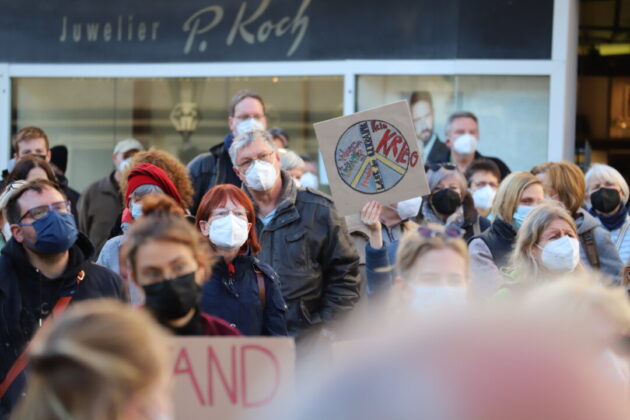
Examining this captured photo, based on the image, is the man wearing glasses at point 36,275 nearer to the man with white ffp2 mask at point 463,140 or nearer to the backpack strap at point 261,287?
the backpack strap at point 261,287

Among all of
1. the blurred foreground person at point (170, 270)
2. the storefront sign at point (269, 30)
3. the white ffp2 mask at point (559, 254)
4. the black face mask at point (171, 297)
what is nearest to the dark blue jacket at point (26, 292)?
the blurred foreground person at point (170, 270)

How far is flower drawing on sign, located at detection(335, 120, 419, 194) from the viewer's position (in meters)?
6.05

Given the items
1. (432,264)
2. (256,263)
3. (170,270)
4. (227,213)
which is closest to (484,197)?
(227,213)

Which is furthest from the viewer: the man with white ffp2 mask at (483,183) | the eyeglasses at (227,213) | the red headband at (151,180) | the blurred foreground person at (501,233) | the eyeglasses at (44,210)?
the man with white ffp2 mask at (483,183)

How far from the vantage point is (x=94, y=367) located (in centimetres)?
214

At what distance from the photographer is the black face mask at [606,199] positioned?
25.6 feet

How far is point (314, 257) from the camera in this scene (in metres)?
6.25

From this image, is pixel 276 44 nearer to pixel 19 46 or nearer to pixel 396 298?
pixel 19 46

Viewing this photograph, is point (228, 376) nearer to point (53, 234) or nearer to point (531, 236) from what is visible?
point (53, 234)

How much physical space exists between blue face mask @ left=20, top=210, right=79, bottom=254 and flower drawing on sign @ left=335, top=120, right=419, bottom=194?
179 cm

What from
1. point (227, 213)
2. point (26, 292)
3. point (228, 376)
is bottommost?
point (228, 376)

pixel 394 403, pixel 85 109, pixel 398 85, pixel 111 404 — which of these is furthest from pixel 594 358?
pixel 85 109

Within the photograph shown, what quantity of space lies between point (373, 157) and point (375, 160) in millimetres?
23

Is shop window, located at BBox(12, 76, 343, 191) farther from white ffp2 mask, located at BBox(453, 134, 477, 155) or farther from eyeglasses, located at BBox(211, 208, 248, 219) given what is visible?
eyeglasses, located at BBox(211, 208, 248, 219)
